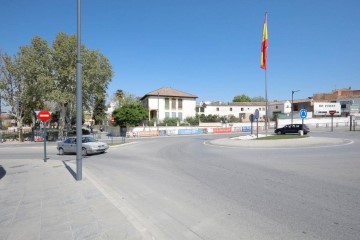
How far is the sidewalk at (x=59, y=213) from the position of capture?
475 cm

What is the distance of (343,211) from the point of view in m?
5.63

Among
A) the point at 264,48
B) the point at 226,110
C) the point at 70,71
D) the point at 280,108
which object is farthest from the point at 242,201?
the point at 280,108

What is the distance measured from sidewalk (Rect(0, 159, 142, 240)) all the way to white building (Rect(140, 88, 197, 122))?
53.8m

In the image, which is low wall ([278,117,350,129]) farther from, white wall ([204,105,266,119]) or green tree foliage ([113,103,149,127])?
green tree foliage ([113,103,149,127])

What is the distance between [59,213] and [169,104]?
59117mm

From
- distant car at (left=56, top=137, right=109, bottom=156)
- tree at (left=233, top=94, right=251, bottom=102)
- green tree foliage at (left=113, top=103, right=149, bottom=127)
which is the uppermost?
tree at (left=233, top=94, right=251, bottom=102)

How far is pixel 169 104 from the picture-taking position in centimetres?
6462

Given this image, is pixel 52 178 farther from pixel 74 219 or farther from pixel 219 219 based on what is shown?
pixel 219 219

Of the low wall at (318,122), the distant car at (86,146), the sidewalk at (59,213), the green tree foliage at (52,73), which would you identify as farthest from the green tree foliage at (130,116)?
the sidewalk at (59,213)

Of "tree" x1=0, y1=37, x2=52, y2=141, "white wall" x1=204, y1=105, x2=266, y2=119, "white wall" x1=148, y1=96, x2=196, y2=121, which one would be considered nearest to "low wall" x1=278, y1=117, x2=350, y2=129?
"white wall" x1=148, y1=96, x2=196, y2=121

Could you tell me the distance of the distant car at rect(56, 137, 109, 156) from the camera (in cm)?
1847

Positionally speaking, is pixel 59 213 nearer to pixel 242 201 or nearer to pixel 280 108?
pixel 242 201

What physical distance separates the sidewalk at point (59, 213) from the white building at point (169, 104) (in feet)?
177

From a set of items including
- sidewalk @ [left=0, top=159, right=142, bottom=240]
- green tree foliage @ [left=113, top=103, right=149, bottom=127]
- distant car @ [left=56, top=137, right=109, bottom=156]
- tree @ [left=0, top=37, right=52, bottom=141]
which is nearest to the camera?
sidewalk @ [left=0, top=159, right=142, bottom=240]
